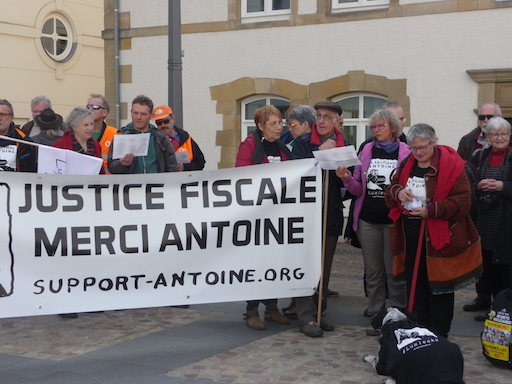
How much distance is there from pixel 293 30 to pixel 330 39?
2.38 ft

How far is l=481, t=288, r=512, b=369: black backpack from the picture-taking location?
18.1 ft

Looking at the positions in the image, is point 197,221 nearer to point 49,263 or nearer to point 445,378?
point 49,263

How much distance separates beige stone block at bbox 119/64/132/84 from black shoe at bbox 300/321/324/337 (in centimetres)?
945

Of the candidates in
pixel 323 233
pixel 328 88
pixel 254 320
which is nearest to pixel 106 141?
pixel 254 320

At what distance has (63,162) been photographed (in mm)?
6664

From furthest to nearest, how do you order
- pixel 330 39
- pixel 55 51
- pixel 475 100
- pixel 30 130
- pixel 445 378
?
1. pixel 55 51
2. pixel 330 39
3. pixel 475 100
4. pixel 30 130
5. pixel 445 378

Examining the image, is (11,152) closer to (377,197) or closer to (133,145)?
(133,145)

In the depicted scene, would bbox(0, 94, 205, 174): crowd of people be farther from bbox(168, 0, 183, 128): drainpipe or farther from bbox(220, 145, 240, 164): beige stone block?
bbox(220, 145, 240, 164): beige stone block

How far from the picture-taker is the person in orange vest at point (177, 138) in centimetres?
812

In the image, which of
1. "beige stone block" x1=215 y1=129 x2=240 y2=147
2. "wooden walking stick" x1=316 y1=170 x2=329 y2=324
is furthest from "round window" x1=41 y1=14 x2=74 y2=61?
"wooden walking stick" x1=316 y1=170 x2=329 y2=324

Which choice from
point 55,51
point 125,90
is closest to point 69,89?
point 55,51

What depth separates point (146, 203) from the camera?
19.9ft

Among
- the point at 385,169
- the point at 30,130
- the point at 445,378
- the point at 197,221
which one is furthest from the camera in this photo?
the point at 30,130

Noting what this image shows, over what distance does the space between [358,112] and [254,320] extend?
686 centimetres
